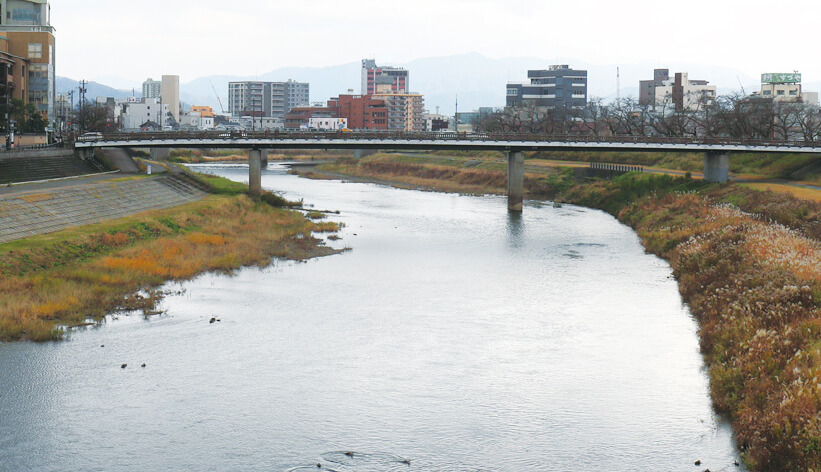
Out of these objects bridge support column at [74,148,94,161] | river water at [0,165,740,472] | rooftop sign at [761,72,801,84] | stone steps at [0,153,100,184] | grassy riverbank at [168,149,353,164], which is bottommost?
river water at [0,165,740,472]

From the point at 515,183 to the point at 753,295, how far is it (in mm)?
48773

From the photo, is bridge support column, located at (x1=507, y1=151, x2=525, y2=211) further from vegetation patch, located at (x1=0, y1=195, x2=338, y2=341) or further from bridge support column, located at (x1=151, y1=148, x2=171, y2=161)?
bridge support column, located at (x1=151, y1=148, x2=171, y2=161)

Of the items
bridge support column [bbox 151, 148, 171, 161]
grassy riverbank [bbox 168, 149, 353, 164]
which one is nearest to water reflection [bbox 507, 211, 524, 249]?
bridge support column [bbox 151, 148, 171, 161]

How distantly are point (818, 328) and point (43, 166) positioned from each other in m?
57.2

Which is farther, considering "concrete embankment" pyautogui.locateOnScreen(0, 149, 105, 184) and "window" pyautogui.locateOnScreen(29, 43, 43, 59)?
"window" pyautogui.locateOnScreen(29, 43, 43, 59)

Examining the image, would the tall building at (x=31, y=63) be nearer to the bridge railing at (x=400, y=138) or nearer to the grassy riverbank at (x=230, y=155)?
the bridge railing at (x=400, y=138)

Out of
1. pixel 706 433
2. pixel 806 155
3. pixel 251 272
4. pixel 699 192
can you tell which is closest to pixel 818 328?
pixel 706 433

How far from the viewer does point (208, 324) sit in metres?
32.1

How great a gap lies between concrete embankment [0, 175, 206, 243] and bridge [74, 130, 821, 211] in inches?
208

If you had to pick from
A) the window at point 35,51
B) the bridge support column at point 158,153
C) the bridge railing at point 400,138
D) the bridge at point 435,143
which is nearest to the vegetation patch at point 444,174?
the bridge at point 435,143

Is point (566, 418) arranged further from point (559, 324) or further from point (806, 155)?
point (806, 155)

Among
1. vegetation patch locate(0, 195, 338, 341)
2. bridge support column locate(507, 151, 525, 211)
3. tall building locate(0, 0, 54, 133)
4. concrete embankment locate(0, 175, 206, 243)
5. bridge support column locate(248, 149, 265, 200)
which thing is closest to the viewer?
vegetation patch locate(0, 195, 338, 341)

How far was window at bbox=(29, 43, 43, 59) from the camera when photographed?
10319cm

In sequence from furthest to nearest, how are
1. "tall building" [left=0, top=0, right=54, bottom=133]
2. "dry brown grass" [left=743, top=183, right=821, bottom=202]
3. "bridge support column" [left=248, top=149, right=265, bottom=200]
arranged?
"tall building" [left=0, top=0, right=54, bottom=133], "bridge support column" [left=248, top=149, right=265, bottom=200], "dry brown grass" [left=743, top=183, right=821, bottom=202]
